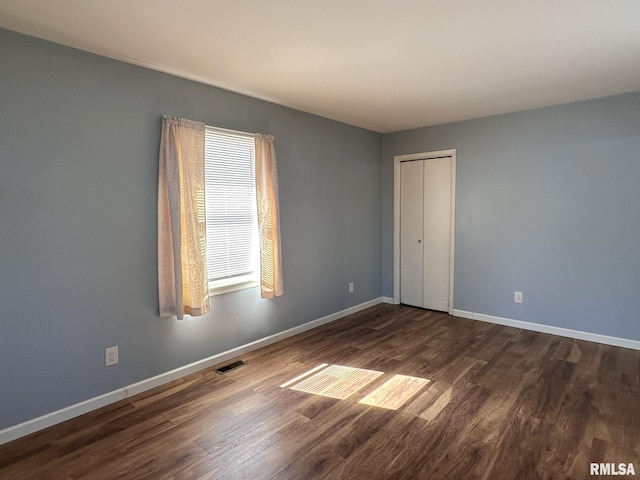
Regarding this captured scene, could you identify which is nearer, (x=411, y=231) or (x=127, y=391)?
(x=127, y=391)

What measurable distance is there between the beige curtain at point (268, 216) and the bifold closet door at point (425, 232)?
2170 millimetres

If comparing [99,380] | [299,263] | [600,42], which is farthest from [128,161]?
[600,42]

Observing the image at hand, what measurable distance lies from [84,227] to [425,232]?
3815 millimetres

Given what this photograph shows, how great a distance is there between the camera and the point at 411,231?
494cm

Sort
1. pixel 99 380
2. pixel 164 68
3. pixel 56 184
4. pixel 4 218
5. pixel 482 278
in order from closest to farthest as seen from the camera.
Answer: pixel 4 218
pixel 56 184
pixel 99 380
pixel 164 68
pixel 482 278

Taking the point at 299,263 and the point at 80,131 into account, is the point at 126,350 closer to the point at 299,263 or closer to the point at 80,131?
the point at 80,131

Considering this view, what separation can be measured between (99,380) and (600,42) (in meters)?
4.01

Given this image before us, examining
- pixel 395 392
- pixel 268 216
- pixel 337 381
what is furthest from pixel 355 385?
pixel 268 216

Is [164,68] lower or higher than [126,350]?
higher

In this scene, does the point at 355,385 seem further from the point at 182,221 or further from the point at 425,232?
the point at 425,232

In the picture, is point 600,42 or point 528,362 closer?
point 600,42

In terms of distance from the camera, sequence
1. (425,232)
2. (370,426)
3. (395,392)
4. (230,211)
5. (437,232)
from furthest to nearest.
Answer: (425,232)
(437,232)
(230,211)
(395,392)
(370,426)

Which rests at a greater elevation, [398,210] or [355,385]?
[398,210]

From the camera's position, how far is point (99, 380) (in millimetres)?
2496
